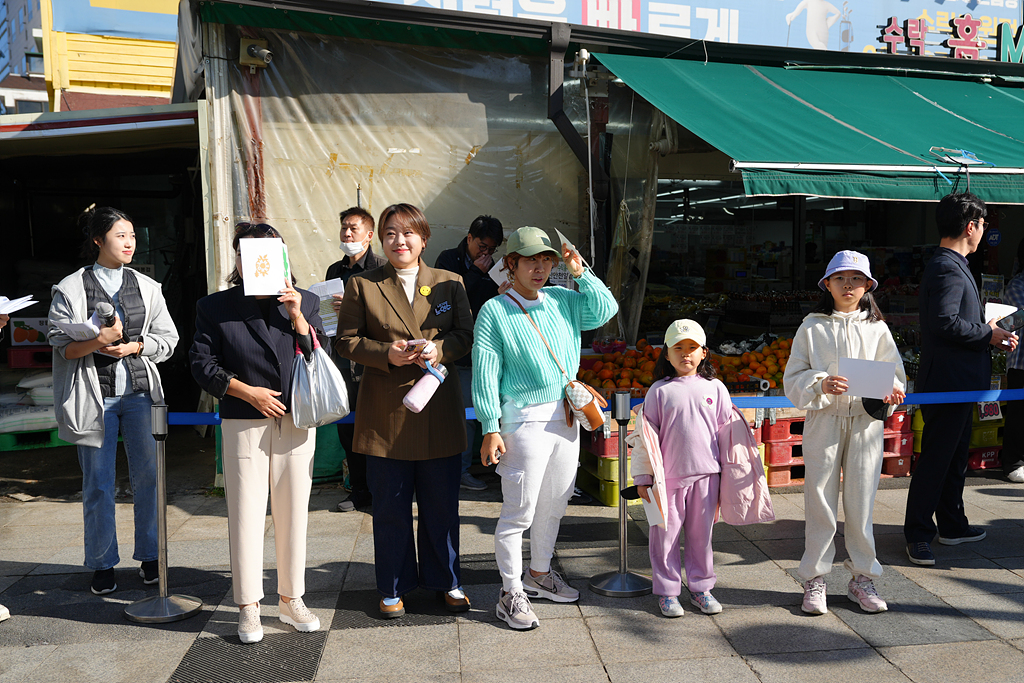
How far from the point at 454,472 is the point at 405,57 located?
428 cm

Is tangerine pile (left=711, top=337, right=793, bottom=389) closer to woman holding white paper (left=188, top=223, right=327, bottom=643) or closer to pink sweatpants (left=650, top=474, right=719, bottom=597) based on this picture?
pink sweatpants (left=650, top=474, right=719, bottom=597)

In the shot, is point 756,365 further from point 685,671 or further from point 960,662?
point 685,671

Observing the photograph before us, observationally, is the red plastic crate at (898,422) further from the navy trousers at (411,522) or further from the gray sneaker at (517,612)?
the navy trousers at (411,522)

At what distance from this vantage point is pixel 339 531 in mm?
5160

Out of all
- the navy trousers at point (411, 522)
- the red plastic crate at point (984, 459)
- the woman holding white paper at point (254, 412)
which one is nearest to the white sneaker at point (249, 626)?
the woman holding white paper at point (254, 412)

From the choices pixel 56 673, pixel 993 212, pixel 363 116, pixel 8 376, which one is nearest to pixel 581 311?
pixel 56 673

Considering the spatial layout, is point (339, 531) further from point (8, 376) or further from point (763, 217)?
point (763, 217)

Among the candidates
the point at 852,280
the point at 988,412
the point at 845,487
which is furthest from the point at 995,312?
the point at 988,412

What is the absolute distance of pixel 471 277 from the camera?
571 cm

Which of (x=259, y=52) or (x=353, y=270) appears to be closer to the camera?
(x=353, y=270)

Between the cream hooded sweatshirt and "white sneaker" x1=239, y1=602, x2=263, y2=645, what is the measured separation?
2839 millimetres

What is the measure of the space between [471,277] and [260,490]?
2630 mm

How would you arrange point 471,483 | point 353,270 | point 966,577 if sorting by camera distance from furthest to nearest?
point 471,483 → point 353,270 → point 966,577

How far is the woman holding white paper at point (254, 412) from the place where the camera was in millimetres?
3475
